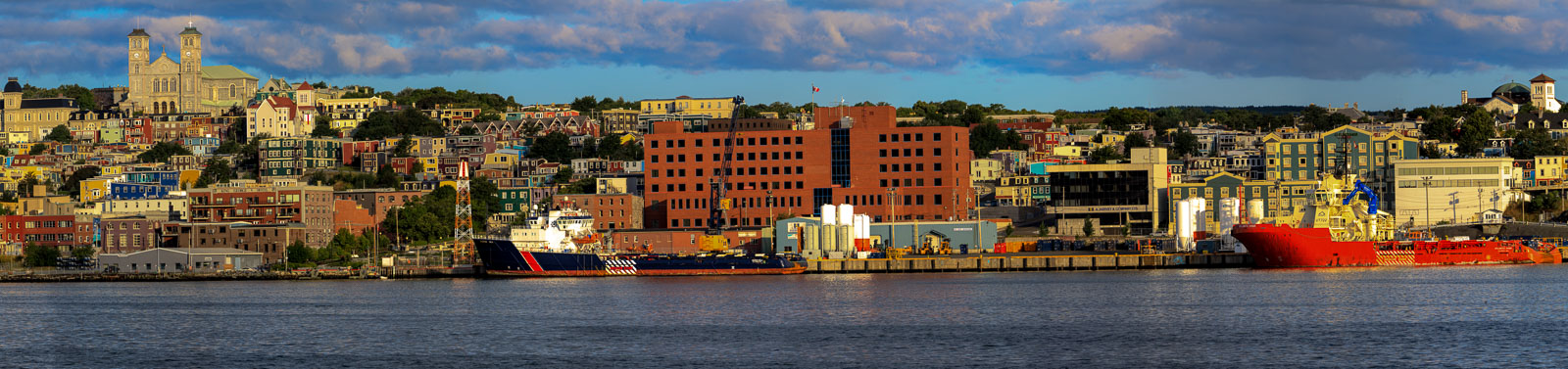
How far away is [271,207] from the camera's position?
131000 millimetres

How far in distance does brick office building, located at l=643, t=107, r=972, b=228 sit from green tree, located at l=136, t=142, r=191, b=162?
82.8 meters

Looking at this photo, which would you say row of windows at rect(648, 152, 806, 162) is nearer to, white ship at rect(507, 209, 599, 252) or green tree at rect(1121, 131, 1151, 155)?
white ship at rect(507, 209, 599, 252)

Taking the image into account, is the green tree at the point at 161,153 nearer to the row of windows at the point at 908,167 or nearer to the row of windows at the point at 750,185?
the row of windows at the point at 750,185

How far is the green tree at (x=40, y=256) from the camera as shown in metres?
125

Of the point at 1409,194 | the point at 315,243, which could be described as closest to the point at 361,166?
the point at 315,243

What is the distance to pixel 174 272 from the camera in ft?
366

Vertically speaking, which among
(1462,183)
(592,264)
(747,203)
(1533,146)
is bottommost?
(592,264)

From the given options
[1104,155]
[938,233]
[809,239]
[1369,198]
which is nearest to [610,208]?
[809,239]

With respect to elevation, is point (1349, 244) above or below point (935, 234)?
below

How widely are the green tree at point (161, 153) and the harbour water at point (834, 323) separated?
103153mm

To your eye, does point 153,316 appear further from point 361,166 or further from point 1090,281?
point 361,166

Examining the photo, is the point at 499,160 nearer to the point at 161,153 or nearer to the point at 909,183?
the point at 161,153

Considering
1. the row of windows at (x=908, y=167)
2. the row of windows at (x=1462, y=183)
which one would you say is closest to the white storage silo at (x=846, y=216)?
the row of windows at (x=908, y=167)

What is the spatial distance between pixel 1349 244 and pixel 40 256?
84735 mm
